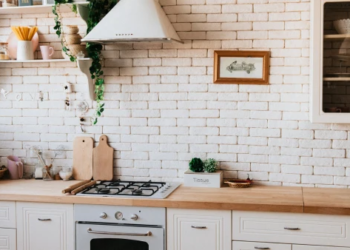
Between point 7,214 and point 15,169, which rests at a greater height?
point 15,169

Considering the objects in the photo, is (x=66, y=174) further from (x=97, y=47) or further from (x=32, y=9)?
(x=32, y=9)

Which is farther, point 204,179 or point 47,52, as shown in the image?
point 47,52

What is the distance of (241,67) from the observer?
3691 mm

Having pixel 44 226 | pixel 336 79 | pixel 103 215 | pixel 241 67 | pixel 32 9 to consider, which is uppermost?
pixel 32 9

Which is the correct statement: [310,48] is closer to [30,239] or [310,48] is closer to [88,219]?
[88,219]

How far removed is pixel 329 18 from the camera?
327cm

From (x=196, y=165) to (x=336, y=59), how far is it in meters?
1.23

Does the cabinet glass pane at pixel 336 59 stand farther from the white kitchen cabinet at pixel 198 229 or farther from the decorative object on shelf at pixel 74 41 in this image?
the decorative object on shelf at pixel 74 41

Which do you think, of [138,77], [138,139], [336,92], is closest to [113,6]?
[138,77]

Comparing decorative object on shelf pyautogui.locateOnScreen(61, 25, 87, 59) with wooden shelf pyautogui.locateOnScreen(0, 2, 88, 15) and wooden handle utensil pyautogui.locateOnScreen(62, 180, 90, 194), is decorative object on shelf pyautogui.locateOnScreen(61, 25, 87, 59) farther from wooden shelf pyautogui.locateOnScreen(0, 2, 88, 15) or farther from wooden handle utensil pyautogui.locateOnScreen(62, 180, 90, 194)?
wooden handle utensil pyautogui.locateOnScreen(62, 180, 90, 194)

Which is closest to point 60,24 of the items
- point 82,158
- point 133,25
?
point 133,25

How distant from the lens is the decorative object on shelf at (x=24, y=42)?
384cm

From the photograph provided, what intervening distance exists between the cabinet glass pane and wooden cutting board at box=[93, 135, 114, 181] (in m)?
1.66

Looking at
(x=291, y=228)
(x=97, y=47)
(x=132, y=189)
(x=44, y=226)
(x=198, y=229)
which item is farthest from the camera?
(x=97, y=47)
